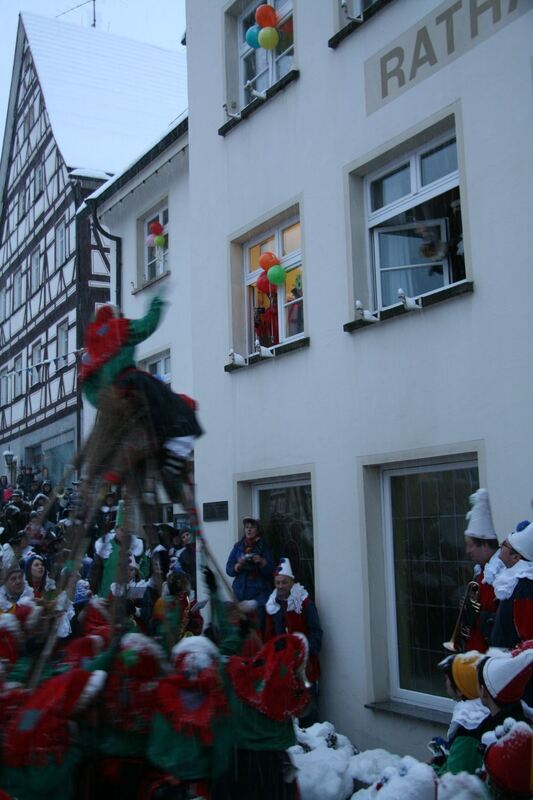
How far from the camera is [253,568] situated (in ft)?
26.6

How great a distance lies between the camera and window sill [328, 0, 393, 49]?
7520mm

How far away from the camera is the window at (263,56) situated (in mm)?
9117

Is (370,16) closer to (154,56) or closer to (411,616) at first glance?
(411,616)

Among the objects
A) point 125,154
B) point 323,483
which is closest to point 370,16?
point 323,483

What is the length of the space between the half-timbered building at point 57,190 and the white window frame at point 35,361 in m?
0.05

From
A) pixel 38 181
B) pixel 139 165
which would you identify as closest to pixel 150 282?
pixel 139 165

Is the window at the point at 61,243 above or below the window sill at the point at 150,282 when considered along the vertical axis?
above

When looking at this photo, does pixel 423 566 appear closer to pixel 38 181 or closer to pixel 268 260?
pixel 268 260

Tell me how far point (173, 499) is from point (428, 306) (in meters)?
3.49

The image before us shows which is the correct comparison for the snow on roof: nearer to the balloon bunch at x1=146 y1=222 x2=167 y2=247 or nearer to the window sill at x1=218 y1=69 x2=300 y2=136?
the balloon bunch at x1=146 y1=222 x2=167 y2=247

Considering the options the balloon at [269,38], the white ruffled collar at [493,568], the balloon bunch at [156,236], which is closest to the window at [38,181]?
the balloon bunch at [156,236]

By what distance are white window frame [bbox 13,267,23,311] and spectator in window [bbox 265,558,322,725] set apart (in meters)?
17.7

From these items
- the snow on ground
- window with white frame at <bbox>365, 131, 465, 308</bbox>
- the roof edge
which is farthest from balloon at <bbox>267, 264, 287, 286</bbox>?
the snow on ground

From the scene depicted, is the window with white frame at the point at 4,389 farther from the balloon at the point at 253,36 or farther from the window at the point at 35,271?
the balloon at the point at 253,36
